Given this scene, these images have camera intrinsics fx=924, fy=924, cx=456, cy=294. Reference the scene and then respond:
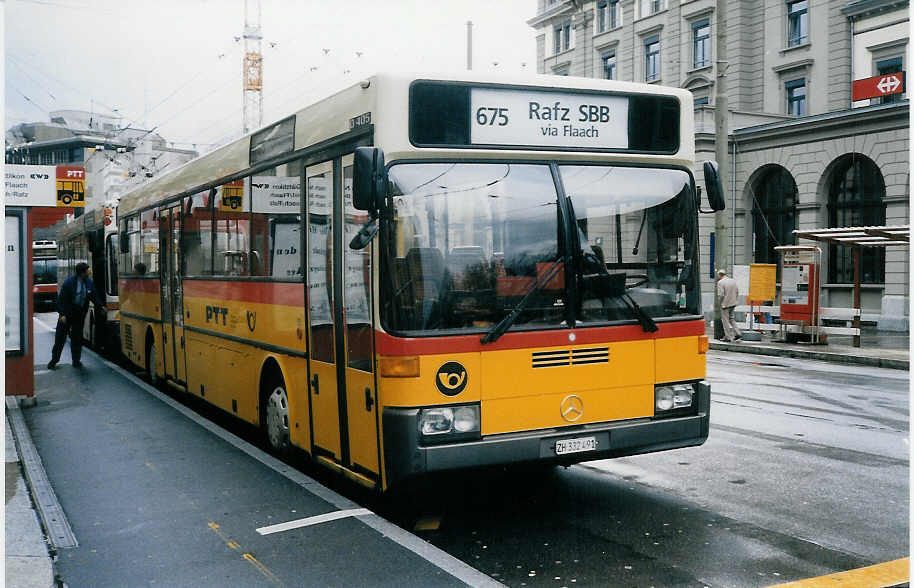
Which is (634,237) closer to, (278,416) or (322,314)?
(322,314)

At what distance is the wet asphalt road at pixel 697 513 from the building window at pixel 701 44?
3333cm

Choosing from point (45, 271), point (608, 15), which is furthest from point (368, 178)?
point (608, 15)

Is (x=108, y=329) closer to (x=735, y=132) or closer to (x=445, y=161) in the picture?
(x=445, y=161)

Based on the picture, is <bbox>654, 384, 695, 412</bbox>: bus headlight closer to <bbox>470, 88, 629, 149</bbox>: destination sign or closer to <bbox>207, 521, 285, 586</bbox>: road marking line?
<bbox>470, 88, 629, 149</bbox>: destination sign

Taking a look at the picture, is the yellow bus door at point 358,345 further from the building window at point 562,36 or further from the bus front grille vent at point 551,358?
the building window at point 562,36

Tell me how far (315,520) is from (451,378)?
151 cm

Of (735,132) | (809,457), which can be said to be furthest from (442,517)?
(735,132)

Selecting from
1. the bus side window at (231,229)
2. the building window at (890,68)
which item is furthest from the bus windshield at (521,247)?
the building window at (890,68)

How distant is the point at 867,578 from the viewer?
495cm

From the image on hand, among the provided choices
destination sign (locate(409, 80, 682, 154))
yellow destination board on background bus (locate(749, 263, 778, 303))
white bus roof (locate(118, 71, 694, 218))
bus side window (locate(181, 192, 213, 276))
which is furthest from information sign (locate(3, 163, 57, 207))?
yellow destination board on background bus (locate(749, 263, 778, 303))

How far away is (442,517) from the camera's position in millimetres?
6414

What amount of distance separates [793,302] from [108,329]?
14554 millimetres

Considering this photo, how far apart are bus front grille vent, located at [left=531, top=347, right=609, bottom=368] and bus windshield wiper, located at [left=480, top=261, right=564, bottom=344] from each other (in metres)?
0.28

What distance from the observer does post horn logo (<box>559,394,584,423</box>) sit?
5926 millimetres
